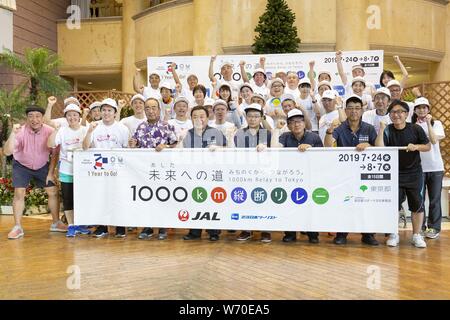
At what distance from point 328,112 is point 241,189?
1866 mm

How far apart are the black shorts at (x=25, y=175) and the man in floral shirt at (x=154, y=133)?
1429mm

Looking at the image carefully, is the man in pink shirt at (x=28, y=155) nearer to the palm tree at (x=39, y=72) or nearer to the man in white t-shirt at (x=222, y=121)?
the man in white t-shirt at (x=222, y=121)

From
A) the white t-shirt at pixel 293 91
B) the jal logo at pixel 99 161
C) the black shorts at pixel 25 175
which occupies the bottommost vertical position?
the black shorts at pixel 25 175

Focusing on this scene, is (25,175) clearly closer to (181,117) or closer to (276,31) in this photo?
(181,117)

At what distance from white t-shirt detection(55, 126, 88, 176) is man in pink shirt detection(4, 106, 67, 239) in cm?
22

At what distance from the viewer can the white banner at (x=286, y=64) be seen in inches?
370

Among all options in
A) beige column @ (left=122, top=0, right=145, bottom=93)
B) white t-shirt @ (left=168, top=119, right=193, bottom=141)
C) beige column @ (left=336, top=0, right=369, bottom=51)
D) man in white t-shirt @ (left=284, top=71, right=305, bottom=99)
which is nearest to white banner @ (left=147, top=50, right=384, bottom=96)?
man in white t-shirt @ (left=284, top=71, right=305, bottom=99)

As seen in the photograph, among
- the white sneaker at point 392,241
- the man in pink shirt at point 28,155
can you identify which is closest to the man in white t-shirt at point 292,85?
the white sneaker at point 392,241

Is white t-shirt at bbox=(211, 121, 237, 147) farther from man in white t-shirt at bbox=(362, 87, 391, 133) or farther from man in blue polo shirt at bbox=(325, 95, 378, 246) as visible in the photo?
man in white t-shirt at bbox=(362, 87, 391, 133)

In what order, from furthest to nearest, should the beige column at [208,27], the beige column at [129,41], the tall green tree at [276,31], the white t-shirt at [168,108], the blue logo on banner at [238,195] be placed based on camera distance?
the beige column at [129,41]
the beige column at [208,27]
the tall green tree at [276,31]
the white t-shirt at [168,108]
the blue logo on banner at [238,195]

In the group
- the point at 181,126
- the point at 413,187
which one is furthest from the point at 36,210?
the point at 413,187
